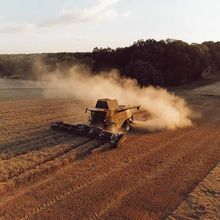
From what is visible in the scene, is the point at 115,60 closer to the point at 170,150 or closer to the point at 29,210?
the point at 170,150

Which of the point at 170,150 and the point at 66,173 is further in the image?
the point at 170,150

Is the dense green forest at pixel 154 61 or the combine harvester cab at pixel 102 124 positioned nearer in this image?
the combine harvester cab at pixel 102 124

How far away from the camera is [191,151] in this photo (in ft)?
68.9

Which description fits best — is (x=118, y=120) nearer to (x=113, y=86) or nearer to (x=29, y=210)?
(x=29, y=210)

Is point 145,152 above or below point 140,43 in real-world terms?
below

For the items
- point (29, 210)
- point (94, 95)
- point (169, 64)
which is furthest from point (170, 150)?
point (169, 64)

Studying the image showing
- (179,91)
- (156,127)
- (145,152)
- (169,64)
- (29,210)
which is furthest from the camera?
(169,64)

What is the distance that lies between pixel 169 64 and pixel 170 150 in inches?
1511

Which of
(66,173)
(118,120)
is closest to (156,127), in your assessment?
(118,120)

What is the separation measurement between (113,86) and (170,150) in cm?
2337

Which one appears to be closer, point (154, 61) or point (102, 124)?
point (102, 124)

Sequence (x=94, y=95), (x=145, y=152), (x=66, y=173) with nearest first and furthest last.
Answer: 1. (x=66, y=173)
2. (x=145, y=152)
3. (x=94, y=95)

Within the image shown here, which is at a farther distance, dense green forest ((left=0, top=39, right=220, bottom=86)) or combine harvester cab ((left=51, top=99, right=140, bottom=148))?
dense green forest ((left=0, top=39, right=220, bottom=86))

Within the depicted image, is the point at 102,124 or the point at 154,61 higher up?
the point at 154,61
